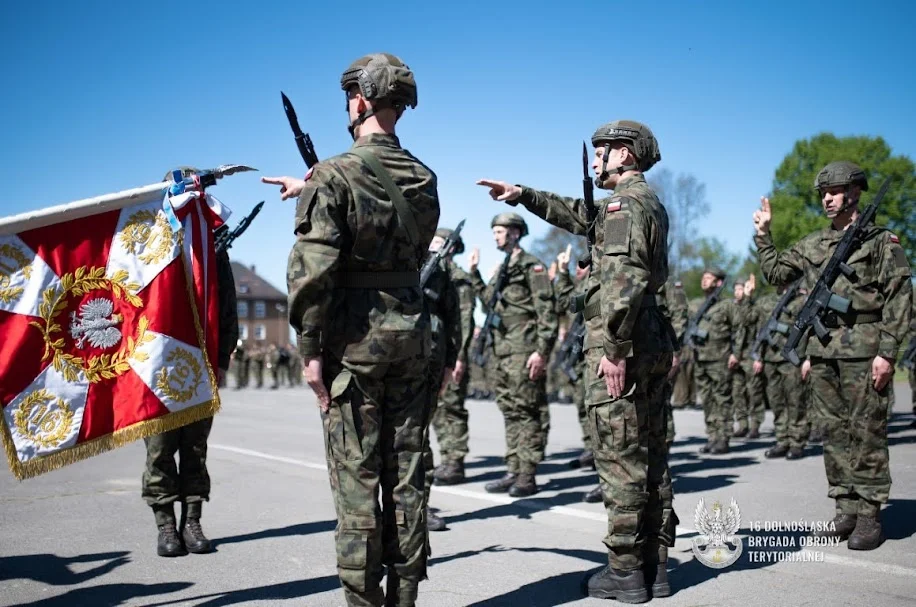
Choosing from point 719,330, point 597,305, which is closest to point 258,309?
point 719,330

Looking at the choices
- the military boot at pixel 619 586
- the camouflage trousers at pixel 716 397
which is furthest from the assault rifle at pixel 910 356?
the military boot at pixel 619 586

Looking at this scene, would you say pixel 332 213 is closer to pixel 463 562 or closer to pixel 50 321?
pixel 50 321

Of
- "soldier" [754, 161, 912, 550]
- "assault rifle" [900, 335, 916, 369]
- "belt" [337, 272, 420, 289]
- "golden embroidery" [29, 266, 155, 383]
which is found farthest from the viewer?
"assault rifle" [900, 335, 916, 369]

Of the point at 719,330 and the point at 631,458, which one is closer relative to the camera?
the point at 631,458

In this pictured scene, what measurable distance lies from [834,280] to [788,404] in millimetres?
5193

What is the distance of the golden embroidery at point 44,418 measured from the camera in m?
4.08

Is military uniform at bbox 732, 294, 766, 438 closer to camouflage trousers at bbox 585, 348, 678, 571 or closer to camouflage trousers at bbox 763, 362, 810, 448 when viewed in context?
camouflage trousers at bbox 763, 362, 810, 448

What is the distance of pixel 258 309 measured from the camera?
289 ft

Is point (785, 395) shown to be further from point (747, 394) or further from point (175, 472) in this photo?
point (175, 472)

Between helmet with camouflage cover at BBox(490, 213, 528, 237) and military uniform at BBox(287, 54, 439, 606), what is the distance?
462 centimetres

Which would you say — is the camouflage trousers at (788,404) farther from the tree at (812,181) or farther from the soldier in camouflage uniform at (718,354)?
the tree at (812,181)

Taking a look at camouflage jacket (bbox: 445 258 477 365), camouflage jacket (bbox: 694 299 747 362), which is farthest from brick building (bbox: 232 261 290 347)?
camouflage jacket (bbox: 445 258 477 365)

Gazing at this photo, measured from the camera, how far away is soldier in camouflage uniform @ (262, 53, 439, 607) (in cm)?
357

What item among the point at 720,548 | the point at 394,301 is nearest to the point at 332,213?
the point at 394,301
